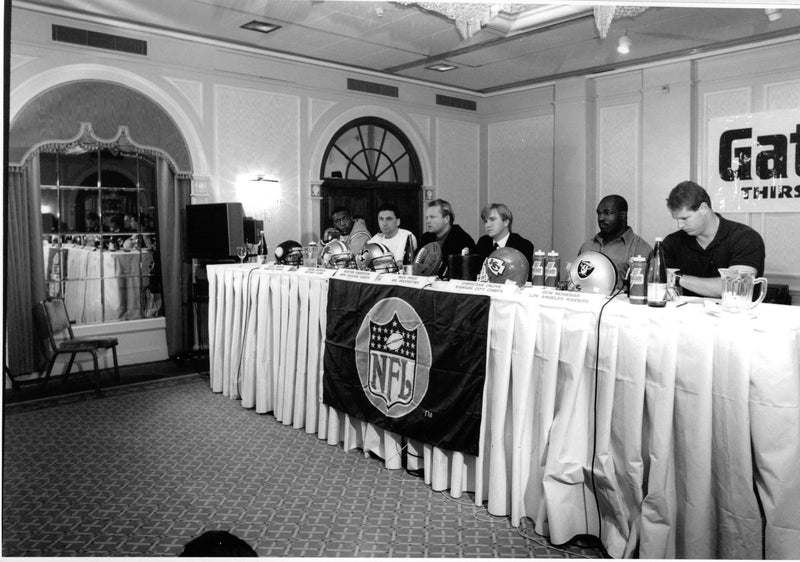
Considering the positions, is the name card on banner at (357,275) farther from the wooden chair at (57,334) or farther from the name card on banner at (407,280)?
the wooden chair at (57,334)

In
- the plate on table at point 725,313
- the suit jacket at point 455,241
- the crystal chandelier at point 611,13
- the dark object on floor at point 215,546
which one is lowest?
the dark object on floor at point 215,546

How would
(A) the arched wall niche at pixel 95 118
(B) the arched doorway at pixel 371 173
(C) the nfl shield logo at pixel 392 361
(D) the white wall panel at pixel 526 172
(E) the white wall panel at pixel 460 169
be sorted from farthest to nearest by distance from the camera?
(E) the white wall panel at pixel 460 169 → (D) the white wall panel at pixel 526 172 → (B) the arched doorway at pixel 371 173 → (A) the arched wall niche at pixel 95 118 → (C) the nfl shield logo at pixel 392 361

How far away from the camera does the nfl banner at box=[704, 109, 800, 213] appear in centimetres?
653

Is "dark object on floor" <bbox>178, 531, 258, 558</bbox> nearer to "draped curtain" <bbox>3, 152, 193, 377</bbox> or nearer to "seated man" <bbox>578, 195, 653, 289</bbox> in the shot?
"seated man" <bbox>578, 195, 653, 289</bbox>

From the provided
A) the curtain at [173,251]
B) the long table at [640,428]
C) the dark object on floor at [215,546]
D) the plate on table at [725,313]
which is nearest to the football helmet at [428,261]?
the long table at [640,428]

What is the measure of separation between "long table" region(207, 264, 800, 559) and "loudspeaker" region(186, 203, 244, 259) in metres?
3.24

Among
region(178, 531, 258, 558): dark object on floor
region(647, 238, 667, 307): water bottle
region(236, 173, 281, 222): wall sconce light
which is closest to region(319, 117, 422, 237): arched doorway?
region(236, 173, 281, 222): wall sconce light

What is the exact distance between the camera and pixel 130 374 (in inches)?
238

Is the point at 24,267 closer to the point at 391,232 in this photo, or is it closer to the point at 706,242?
the point at 391,232

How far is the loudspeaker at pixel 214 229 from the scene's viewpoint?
19.6 feet

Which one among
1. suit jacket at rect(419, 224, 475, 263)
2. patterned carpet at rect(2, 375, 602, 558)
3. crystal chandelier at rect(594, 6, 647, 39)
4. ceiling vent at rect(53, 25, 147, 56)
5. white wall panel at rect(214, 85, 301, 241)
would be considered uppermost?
crystal chandelier at rect(594, 6, 647, 39)

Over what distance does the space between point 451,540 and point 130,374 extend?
4.40 metres

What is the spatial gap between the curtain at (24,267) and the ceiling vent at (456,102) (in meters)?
5.56

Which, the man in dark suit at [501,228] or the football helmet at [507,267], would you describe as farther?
the man in dark suit at [501,228]
